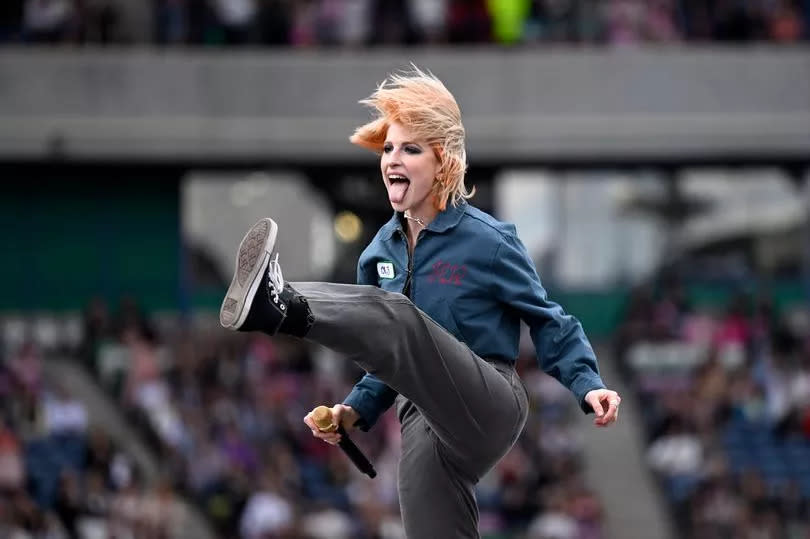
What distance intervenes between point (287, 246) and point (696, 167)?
557 cm

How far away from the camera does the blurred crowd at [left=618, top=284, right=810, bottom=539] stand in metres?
14.4

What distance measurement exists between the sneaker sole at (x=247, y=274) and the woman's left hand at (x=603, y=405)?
1.14m

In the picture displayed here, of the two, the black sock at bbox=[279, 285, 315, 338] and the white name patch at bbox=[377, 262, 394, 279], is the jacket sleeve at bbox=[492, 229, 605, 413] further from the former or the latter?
the black sock at bbox=[279, 285, 315, 338]

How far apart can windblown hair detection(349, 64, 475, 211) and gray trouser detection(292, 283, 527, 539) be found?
623 mm

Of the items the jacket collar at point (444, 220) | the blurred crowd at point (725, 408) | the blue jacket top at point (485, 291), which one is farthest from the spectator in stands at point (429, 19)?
the blue jacket top at point (485, 291)

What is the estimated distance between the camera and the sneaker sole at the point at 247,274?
4352 mm

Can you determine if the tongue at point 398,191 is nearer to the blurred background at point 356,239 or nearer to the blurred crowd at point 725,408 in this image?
the blurred background at point 356,239

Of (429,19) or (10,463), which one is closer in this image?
(10,463)

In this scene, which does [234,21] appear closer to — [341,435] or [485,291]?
[341,435]

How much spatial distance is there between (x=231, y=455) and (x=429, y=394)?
1041 cm

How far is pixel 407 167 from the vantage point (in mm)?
5051

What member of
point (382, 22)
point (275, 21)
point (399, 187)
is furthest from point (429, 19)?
point (399, 187)

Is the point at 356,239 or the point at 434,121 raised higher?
the point at 434,121

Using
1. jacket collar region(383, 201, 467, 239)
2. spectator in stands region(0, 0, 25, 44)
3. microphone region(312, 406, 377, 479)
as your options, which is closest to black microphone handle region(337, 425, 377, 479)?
microphone region(312, 406, 377, 479)
